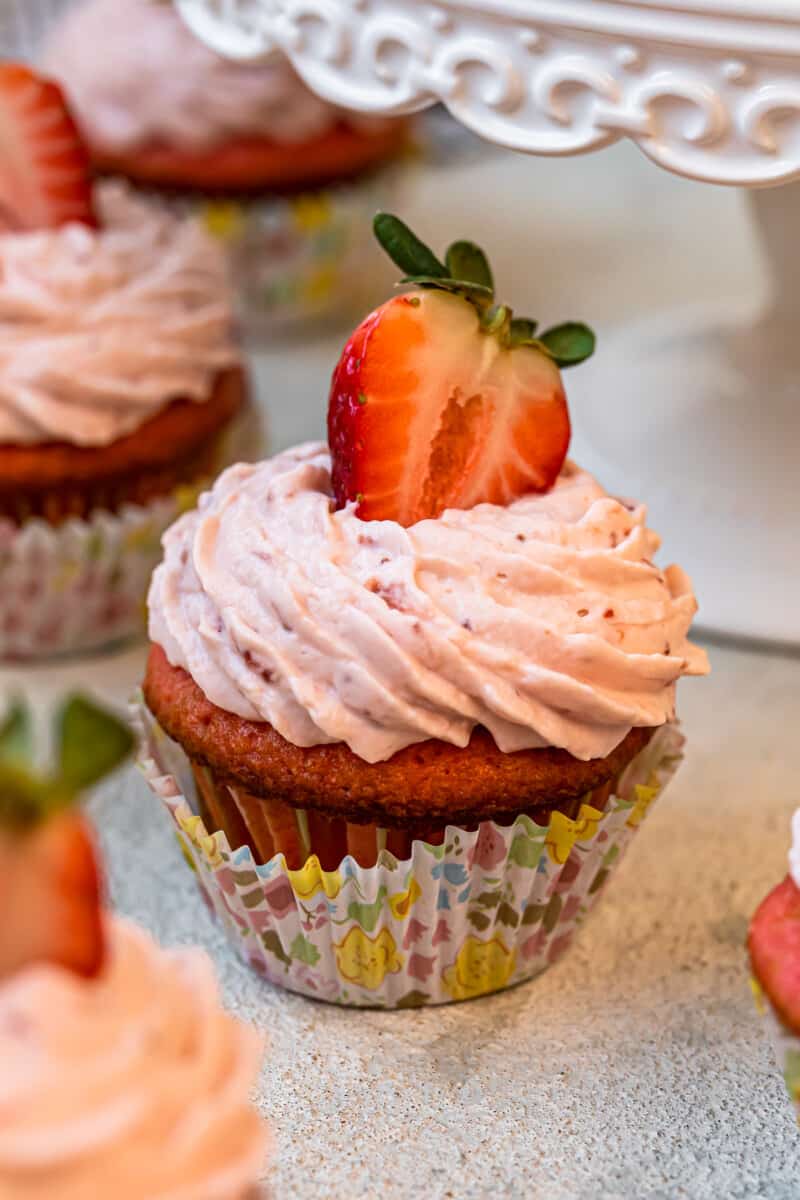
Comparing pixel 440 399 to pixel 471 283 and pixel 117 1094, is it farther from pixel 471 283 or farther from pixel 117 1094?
pixel 117 1094

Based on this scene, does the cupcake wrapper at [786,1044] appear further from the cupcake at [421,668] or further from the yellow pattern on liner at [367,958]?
the yellow pattern on liner at [367,958]

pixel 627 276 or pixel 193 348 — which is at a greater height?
pixel 193 348

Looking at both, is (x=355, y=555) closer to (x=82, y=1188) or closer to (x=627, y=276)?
(x=82, y=1188)

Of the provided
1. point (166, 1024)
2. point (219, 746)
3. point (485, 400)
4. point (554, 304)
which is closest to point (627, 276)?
point (554, 304)

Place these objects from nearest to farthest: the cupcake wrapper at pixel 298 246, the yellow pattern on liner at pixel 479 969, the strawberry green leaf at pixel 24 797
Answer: the strawberry green leaf at pixel 24 797 → the yellow pattern on liner at pixel 479 969 → the cupcake wrapper at pixel 298 246

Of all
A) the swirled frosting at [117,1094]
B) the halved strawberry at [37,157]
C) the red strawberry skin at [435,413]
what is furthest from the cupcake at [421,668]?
the halved strawberry at [37,157]

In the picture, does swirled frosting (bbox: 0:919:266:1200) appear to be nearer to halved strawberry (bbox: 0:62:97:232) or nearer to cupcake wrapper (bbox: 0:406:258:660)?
cupcake wrapper (bbox: 0:406:258:660)
